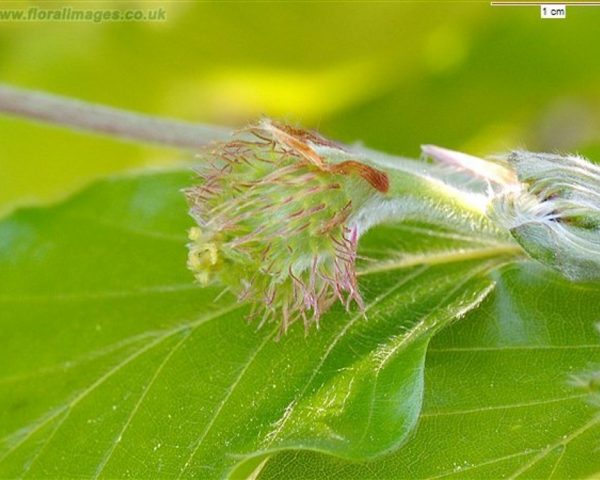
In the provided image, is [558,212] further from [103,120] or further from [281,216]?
[103,120]

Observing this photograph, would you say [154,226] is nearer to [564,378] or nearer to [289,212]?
[289,212]

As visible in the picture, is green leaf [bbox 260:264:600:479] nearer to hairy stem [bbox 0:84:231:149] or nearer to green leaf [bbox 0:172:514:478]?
green leaf [bbox 0:172:514:478]

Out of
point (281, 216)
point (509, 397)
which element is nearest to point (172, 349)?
point (281, 216)

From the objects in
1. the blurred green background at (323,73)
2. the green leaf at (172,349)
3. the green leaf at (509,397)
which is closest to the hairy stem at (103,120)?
the green leaf at (172,349)

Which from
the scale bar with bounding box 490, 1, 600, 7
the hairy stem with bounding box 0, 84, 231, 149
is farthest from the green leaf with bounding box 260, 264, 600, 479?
the scale bar with bounding box 490, 1, 600, 7

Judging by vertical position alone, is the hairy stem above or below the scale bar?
below

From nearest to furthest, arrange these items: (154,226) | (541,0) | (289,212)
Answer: (289,212) → (154,226) → (541,0)

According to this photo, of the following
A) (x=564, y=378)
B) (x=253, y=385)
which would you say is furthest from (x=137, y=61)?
(x=564, y=378)
